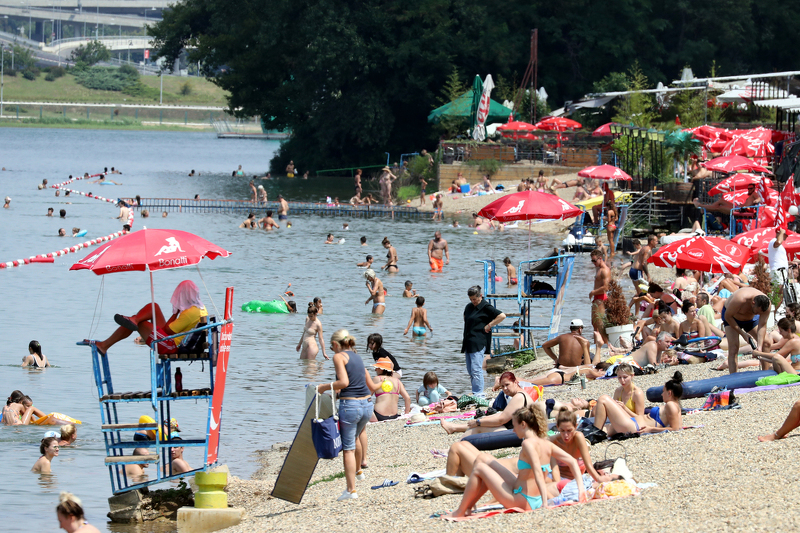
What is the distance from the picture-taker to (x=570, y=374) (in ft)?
47.8

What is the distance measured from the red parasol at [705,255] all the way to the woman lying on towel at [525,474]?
304 inches

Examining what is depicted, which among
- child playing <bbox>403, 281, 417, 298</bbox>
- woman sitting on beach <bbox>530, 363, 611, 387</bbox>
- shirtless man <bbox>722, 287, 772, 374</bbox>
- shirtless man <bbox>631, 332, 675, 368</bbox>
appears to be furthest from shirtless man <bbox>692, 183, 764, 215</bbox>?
shirtless man <bbox>722, 287, 772, 374</bbox>

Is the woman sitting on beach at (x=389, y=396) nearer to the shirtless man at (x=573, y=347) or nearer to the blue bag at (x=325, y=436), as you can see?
the shirtless man at (x=573, y=347)

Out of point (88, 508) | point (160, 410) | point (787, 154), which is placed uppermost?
point (787, 154)

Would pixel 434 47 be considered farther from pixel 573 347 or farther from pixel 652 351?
pixel 652 351

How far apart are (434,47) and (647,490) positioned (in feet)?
160

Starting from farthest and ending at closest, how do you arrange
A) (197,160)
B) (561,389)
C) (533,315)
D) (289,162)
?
(197,160) → (289,162) → (533,315) → (561,389)

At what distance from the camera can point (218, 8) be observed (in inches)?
2403

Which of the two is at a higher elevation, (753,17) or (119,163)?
(753,17)

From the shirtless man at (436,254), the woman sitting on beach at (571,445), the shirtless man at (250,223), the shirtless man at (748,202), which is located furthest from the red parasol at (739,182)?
the shirtless man at (250,223)

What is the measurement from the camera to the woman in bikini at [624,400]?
1060cm

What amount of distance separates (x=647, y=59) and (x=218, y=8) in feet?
82.0

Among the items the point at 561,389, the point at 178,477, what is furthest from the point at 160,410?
the point at 561,389

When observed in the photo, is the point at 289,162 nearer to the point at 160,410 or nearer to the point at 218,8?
the point at 218,8
